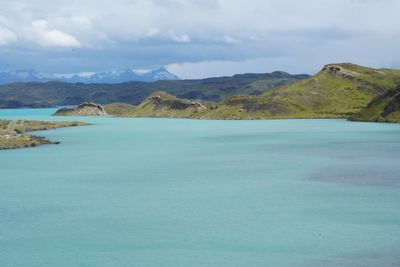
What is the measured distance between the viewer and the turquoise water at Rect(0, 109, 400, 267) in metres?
40.0

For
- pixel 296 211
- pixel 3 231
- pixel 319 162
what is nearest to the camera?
pixel 3 231

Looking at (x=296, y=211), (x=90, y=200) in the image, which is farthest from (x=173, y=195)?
(x=296, y=211)

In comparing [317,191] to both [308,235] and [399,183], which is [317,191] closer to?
[399,183]

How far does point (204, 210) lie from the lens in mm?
55969

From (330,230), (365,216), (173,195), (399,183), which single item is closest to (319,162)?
(399,183)

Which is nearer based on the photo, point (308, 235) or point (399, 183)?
point (308, 235)

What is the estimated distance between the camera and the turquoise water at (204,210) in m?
40.0

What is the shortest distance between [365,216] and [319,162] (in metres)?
43.6

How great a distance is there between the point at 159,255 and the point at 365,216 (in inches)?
847

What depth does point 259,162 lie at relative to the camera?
97.7 m

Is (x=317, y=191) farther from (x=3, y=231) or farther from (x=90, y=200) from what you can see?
(x=3, y=231)

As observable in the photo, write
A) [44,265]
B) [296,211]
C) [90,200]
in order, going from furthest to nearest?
[90,200] < [296,211] < [44,265]

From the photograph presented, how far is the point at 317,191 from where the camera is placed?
6519 cm

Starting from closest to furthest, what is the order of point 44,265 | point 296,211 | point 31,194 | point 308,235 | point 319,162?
point 44,265 < point 308,235 < point 296,211 < point 31,194 < point 319,162
